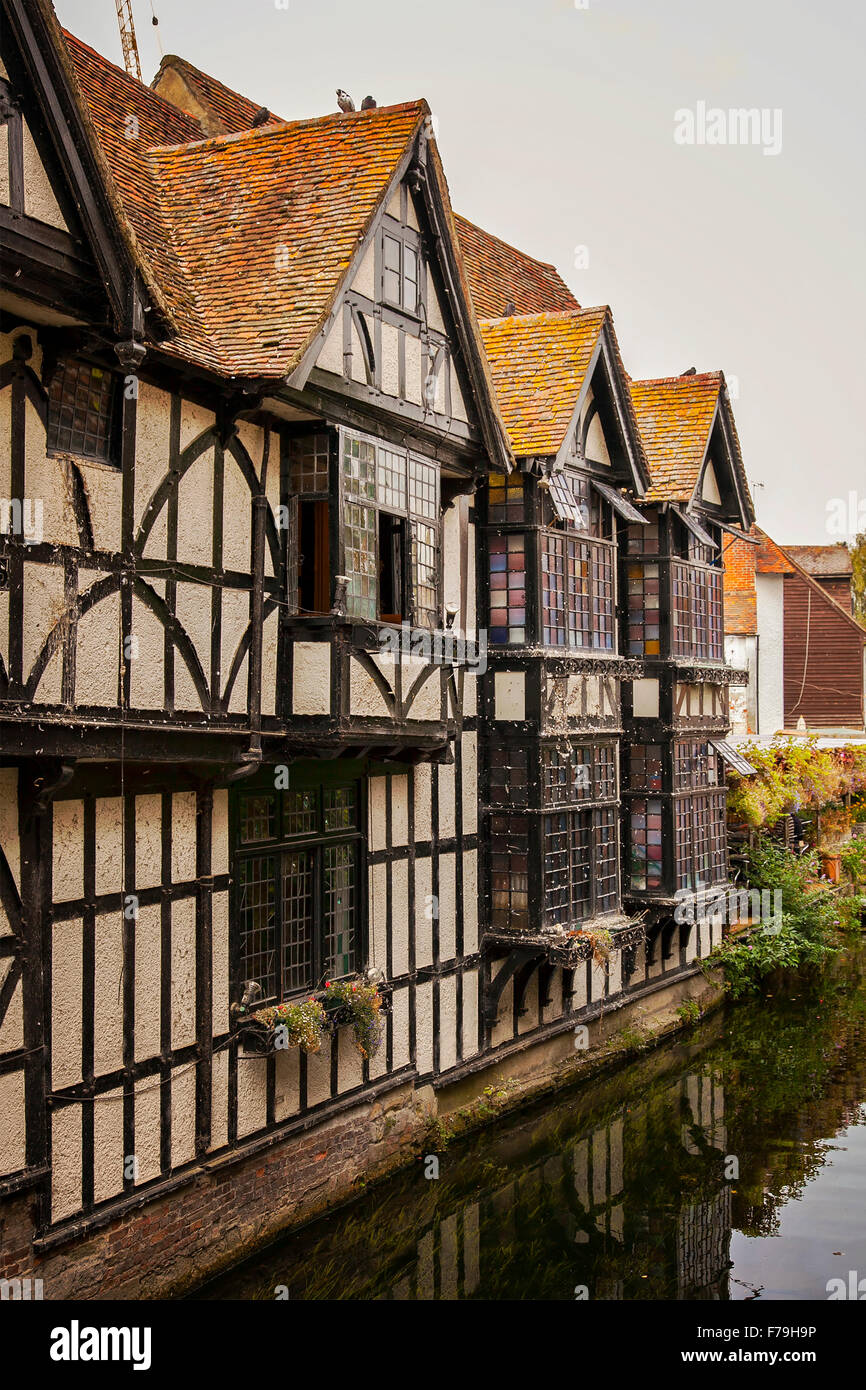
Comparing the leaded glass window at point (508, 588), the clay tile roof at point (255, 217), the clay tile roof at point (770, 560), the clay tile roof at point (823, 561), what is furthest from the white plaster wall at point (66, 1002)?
the clay tile roof at point (823, 561)

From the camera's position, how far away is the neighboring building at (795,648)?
39.1 m

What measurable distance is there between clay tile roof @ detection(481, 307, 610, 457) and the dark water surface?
843cm

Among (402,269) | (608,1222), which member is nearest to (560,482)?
(402,269)

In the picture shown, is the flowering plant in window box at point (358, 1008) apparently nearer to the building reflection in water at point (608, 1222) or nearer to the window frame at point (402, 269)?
the building reflection in water at point (608, 1222)

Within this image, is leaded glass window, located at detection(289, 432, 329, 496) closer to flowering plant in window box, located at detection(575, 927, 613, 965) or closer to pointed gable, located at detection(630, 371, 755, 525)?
flowering plant in window box, located at detection(575, 927, 613, 965)

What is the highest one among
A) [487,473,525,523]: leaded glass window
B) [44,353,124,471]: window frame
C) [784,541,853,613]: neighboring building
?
[784,541,853,613]: neighboring building

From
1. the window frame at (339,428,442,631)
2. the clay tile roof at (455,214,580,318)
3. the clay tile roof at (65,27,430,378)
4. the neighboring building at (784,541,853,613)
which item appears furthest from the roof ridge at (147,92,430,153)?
the neighboring building at (784,541,853,613)

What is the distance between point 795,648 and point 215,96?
29.3 m

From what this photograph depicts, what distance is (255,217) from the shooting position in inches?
486

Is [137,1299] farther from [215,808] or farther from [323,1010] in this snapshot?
[215,808]

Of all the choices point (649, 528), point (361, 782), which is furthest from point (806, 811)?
point (361, 782)

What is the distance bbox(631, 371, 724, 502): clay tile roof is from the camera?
63.7 ft

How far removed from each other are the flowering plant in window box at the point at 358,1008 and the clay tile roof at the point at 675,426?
374 inches

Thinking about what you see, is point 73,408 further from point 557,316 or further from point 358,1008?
point 557,316
